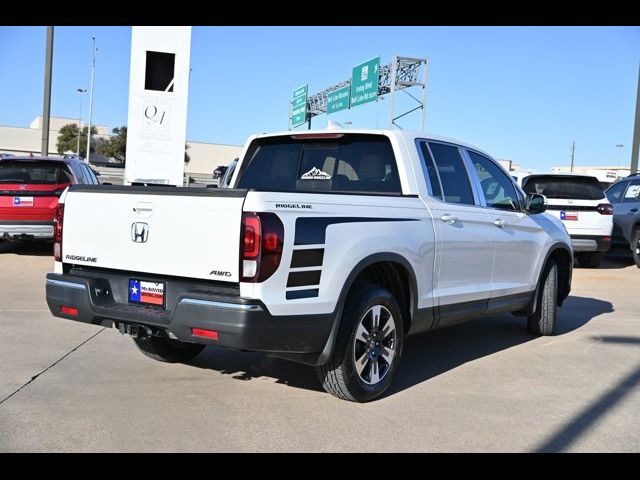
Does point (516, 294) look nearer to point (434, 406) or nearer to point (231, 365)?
point (434, 406)

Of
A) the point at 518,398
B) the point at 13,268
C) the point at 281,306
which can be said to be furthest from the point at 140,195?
the point at 13,268

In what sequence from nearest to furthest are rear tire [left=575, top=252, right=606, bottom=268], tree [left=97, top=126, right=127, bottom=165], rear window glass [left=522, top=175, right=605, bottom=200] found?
rear window glass [left=522, top=175, right=605, bottom=200]
rear tire [left=575, top=252, right=606, bottom=268]
tree [left=97, top=126, right=127, bottom=165]

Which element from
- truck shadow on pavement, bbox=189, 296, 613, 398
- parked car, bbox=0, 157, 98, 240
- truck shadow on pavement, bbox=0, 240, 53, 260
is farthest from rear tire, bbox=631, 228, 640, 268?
truck shadow on pavement, bbox=0, 240, 53, 260

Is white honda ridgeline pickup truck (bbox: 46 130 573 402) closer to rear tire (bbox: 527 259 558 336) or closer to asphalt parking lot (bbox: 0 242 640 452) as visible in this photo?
asphalt parking lot (bbox: 0 242 640 452)

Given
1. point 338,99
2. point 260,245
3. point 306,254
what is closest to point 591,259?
point 306,254

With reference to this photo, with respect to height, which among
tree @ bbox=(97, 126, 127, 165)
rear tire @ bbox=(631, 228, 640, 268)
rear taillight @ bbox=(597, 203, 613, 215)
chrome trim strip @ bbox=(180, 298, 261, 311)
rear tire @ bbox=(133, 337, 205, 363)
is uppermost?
tree @ bbox=(97, 126, 127, 165)

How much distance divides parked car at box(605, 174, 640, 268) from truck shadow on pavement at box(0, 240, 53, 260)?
36.6 feet

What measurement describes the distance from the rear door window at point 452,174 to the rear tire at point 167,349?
2382 mm

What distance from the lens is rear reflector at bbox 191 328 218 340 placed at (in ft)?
12.9

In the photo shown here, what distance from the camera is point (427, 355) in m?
6.17

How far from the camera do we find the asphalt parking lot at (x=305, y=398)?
156 inches

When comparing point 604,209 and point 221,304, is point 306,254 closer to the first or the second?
point 221,304

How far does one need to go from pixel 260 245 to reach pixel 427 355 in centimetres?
287

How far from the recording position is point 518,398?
4918mm
